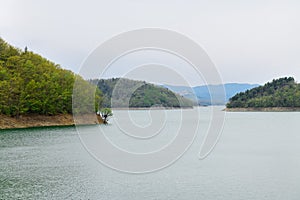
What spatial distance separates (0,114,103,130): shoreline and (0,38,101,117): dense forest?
898 mm

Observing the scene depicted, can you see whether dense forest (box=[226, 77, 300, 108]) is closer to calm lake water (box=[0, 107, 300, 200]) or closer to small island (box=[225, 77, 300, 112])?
small island (box=[225, 77, 300, 112])

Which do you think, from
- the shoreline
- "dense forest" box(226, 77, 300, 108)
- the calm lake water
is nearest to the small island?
"dense forest" box(226, 77, 300, 108)

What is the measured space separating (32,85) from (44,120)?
19.9 ft

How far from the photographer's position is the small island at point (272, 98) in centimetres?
13488

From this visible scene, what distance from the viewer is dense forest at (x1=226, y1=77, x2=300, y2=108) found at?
134500mm

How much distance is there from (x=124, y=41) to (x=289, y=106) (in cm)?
12690

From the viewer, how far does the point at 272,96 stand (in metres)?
140

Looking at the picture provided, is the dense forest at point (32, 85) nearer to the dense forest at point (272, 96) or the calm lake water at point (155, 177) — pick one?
the calm lake water at point (155, 177)

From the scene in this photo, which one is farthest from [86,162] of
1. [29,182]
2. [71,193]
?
[71,193]

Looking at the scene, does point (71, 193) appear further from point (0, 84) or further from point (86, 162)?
point (0, 84)

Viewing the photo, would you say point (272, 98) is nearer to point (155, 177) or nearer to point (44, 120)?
point (44, 120)

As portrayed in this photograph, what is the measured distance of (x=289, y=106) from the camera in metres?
136

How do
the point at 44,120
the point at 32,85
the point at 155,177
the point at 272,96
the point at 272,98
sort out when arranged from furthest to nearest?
the point at 272,96 < the point at 272,98 < the point at 44,120 < the point at 32,85 < the point at 155,177

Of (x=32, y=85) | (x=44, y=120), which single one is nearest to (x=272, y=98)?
(x=44, y=120)
